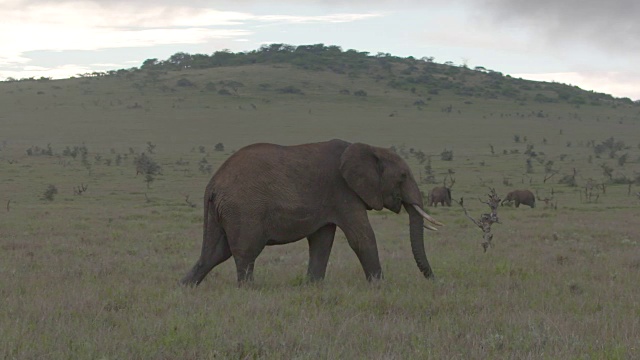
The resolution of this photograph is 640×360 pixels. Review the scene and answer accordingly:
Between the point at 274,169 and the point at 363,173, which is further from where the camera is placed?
the point at 363,173

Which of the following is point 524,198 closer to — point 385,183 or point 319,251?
point 385,183

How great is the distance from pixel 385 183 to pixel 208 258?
2.38m

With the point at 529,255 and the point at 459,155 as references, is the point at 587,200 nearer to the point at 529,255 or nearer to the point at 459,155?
the point at 529,255

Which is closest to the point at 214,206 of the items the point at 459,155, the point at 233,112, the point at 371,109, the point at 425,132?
the point at 459,155

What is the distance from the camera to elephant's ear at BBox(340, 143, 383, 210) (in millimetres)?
9477

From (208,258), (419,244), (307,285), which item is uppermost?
(419,244)

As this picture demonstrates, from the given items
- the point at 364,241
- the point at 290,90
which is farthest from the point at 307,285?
the point at 290,90

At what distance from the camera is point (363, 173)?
9.50 metres

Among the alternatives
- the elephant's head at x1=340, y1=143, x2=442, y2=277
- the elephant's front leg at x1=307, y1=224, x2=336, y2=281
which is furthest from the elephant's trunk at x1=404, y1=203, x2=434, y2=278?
the elephant's front leg at x1=307, y1=224, x2=336, y2=281

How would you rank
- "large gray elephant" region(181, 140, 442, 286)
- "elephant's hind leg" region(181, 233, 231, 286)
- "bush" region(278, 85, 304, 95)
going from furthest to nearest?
"bush" region(278, 85, 304, 95)
"elephant's hind leg" region(181, 233, 231, 286)
"large gray elephant" region(181, 140, 442, 286)

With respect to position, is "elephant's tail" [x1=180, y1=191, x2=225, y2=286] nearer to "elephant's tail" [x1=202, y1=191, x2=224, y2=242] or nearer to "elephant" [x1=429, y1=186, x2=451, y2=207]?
"elephant's tail" [x1=202, y1=191, x2=224, y2=242]

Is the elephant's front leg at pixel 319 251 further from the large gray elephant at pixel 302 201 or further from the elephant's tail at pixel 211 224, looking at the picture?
the elephant's tail at pixel 211 224

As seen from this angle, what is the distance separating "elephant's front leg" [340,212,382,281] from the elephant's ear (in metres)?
0.27

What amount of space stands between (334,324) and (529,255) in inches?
256
